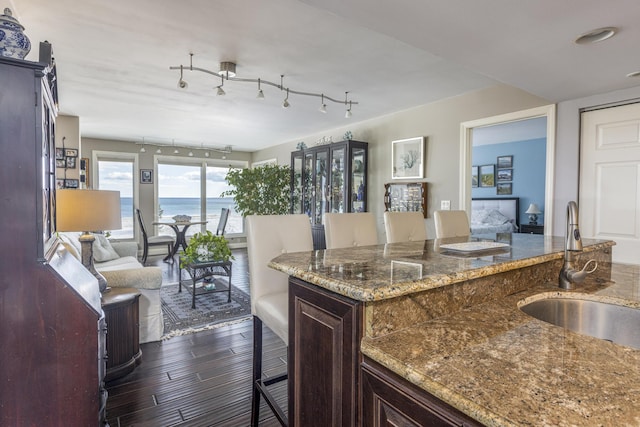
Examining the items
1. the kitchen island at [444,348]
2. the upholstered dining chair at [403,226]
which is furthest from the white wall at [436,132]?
the kitchen island at [444,348]

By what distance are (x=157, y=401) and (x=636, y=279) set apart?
2655 mm

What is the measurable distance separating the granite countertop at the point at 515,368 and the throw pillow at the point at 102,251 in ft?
13.6

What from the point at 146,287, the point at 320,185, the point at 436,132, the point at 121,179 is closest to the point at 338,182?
the point at 320,185

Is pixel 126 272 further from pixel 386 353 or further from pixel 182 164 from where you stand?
pixel 182 164

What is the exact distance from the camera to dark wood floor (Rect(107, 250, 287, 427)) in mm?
1935

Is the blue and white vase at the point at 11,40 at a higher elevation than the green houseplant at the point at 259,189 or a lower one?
higher

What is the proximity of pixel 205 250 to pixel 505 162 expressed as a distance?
6306 mm

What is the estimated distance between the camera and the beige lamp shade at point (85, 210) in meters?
1.96

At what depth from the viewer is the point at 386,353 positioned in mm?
804

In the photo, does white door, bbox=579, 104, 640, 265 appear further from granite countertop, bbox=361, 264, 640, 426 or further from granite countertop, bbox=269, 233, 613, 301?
granite countertop, bbox=361, 264, 640, 426

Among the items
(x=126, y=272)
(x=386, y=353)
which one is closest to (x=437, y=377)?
(x=386, y=353)

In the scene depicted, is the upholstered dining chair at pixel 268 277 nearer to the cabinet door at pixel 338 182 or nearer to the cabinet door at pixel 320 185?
the cabinet door at pixel 338 182

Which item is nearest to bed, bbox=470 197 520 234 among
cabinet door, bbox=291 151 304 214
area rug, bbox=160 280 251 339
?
cabinet door, bbox=291 151 304 214

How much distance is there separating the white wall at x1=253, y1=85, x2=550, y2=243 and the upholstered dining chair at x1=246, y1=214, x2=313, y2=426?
97.9 inches
